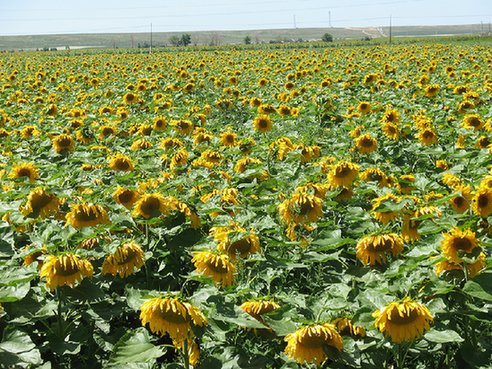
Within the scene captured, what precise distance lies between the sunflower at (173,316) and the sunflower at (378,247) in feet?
3.06

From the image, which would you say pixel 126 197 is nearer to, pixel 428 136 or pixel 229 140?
pixel 229 140

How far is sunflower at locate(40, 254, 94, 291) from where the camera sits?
1792 millimetres

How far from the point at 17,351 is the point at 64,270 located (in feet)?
1.17

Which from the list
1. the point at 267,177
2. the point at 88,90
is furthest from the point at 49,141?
the point at 88,90

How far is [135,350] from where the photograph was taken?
1687 millimetres

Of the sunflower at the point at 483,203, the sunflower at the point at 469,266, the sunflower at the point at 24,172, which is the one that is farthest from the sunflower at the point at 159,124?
the sunflower at the point at 469,266

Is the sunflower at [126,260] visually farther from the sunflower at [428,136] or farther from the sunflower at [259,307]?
the sunflower at [428,136]

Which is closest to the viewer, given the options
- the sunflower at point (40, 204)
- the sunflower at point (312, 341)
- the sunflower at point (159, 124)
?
the sunflower at point (312, 341)

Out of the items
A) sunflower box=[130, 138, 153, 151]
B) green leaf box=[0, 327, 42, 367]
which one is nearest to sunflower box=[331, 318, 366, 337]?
green leaf box=[0, 327, 42, 367]

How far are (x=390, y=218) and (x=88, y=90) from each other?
1118cm

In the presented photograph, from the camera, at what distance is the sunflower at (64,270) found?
5.88 feet

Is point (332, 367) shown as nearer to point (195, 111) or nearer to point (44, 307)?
point (44, 307)

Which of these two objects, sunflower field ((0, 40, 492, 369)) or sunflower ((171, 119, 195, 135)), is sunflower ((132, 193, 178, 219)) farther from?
sunflower ((171, 119, 195, 135))

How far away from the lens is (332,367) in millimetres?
1663
